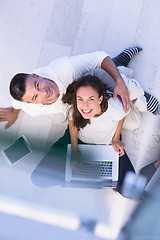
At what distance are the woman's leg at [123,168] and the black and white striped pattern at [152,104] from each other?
31cm

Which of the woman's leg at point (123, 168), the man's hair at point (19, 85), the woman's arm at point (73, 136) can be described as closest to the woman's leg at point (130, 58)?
the woman's leg at point (123, 168)

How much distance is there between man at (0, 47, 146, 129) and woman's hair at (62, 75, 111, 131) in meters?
0.05

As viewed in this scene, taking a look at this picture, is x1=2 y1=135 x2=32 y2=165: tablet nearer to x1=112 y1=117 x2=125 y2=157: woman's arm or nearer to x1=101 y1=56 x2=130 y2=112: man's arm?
x1=112 y1=117 x2=125 y2=157: woman's arm

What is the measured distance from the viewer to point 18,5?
1657 mm

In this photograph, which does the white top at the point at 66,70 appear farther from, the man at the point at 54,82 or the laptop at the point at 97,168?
the laptop at the point at 97,168

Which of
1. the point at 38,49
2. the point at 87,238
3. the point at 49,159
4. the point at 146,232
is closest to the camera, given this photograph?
the point at 146,232

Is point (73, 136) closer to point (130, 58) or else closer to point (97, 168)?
point (97, 168)

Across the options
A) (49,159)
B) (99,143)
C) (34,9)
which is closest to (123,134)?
(99,143)

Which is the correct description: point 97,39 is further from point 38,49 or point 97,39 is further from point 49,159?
point 49,159

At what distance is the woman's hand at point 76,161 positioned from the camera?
4.53 ft

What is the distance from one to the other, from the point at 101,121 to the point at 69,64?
1.12ft

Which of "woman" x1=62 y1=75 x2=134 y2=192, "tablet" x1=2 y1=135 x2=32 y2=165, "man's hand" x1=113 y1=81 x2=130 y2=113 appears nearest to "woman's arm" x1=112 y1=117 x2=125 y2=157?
"woman" x1=62 y1=75 x2=134 y2=192

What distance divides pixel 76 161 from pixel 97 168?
0.42 feet

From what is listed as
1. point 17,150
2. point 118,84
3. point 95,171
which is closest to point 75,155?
point 95,171
